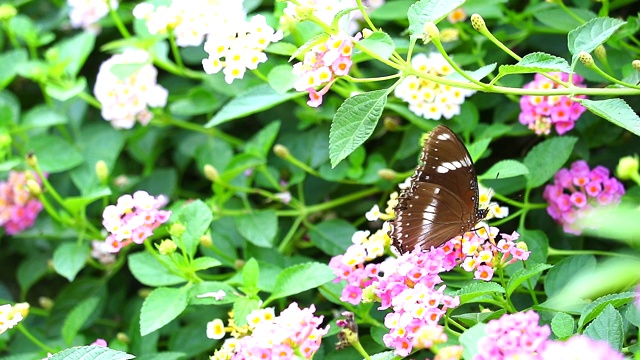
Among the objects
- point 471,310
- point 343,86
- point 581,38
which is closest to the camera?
point 581,38

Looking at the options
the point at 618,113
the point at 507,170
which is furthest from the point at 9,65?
the point at 618,113

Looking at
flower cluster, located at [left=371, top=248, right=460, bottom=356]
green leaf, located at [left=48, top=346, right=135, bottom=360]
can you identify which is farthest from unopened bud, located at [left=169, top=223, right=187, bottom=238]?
flower cluster, located at [left=371, top=248, right=460, bottom=356]

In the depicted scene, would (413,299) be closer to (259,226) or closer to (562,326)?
(562,326)

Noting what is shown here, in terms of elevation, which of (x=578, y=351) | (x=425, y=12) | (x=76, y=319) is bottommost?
(x=76, y=319)

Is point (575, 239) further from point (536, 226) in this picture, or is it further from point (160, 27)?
point (160, 27)

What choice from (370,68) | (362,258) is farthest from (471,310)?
(370,68)

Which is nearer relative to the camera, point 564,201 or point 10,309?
point 10,309

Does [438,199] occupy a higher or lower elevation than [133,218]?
higher
